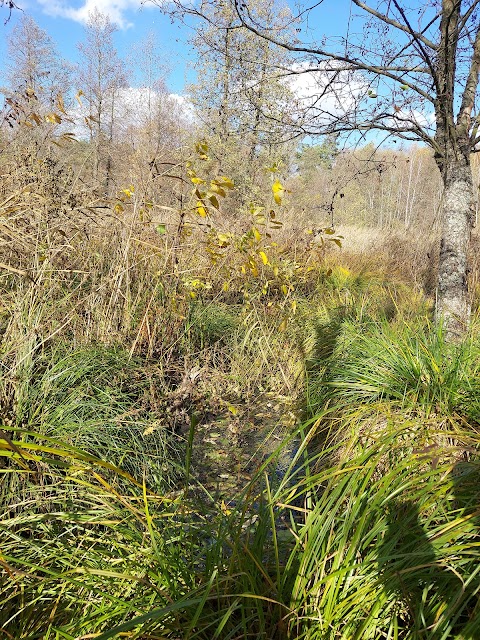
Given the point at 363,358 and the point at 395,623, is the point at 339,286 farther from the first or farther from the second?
the point at 395,623

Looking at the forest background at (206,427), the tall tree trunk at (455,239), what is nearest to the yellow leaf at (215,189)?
the forest background at (206,427)

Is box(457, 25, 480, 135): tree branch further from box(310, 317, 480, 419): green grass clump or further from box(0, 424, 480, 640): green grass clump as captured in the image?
box(0, 424, 480, 640): green grass clump

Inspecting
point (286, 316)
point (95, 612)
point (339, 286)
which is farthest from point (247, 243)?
point (95, 612)

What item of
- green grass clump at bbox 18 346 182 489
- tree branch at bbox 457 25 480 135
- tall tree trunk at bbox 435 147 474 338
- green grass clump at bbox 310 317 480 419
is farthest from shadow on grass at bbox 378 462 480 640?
tree branch at bbox 457 25 480 135

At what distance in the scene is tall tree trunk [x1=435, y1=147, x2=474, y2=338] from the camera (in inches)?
127

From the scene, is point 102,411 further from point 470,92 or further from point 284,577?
point 470,92

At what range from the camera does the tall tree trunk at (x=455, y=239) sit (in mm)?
3217

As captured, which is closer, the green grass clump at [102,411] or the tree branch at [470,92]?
the green grass clump at [102,411]

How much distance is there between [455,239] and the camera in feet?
10.9

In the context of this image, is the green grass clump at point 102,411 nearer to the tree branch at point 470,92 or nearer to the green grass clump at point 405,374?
the green grass clump at point 405,374

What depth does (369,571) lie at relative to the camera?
52.9 inches

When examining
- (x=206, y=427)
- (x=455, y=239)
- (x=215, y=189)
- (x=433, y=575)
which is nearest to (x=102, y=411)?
(x=206, y=427)

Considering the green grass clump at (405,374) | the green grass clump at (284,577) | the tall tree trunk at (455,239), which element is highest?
the tall tree trunk at (455,239)

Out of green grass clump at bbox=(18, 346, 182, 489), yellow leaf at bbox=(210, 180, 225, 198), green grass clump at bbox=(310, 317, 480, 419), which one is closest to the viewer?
green grass clump at bbox=(18, 346, 182, 489)
